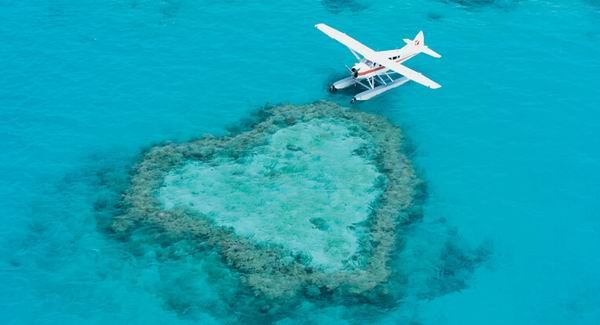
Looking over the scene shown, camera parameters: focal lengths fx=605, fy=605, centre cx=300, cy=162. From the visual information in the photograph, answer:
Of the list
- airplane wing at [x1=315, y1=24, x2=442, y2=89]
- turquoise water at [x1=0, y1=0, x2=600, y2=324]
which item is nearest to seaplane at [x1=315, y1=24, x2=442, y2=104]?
airplane wing at [x1=315, y1=24, x2=442, y2=89]

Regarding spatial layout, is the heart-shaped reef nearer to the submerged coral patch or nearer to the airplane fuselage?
the submerged coral patch

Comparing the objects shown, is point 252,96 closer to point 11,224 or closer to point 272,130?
point 272,130

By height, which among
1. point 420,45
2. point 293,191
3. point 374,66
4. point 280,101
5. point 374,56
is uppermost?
point 420,45

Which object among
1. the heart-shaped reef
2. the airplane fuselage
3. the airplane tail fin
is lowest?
the heart-shaped reef

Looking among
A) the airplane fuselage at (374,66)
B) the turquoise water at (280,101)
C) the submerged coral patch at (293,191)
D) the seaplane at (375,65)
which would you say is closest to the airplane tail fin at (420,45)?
the seaplane at (375,65)

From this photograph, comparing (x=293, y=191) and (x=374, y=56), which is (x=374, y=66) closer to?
(x=374, y=56)

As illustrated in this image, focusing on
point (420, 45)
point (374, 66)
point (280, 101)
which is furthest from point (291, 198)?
point (420, 45)

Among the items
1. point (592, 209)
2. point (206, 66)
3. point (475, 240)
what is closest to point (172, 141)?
point (206, 66)

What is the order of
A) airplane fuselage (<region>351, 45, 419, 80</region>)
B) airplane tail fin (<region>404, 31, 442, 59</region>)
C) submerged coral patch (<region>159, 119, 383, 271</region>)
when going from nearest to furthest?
submerged coral patch (<region>159, 119, 383, 271</region>) < airplane fuselage (<region>351, 45, 419, 80</region>) < airplane tail fin (<region>404, 31, 442, 59</region>)
